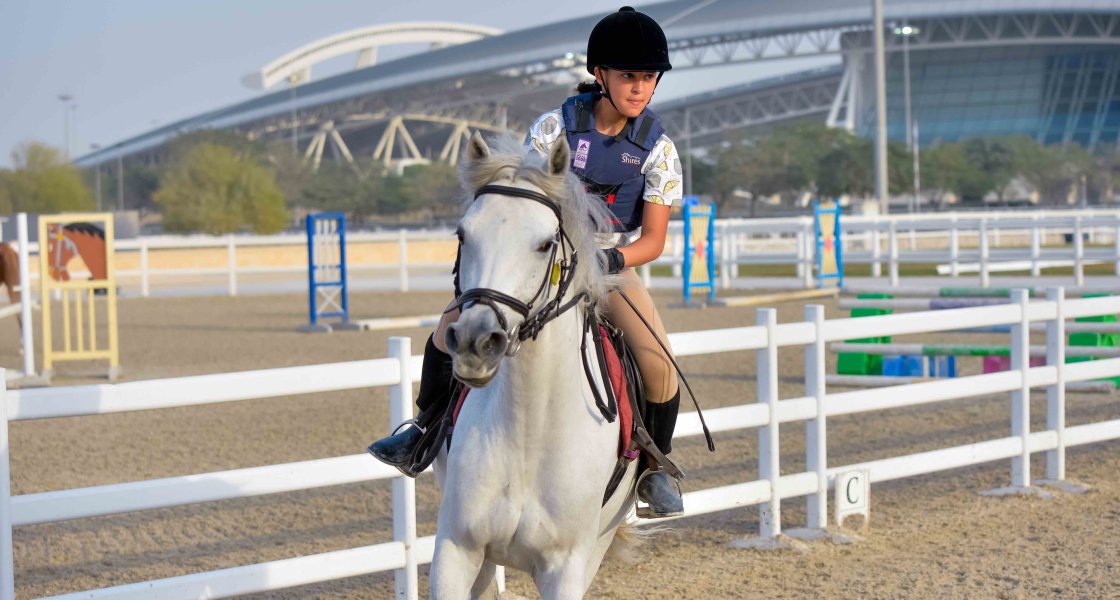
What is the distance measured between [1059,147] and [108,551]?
86.6 meters

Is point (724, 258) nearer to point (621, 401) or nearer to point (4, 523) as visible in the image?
point (621, 401)

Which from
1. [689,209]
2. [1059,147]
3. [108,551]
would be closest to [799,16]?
[1059,147]

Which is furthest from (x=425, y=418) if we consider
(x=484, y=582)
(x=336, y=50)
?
(x=336, y=50)

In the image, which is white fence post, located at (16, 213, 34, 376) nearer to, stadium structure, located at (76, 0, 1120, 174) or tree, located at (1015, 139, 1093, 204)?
stadium structure, located at (76, 0, 1120, 174)

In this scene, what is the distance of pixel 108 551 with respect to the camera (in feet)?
23.2

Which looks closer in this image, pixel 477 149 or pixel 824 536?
→ pixel 477 149

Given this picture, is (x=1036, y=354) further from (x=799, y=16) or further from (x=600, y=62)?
(x=799, y=16)

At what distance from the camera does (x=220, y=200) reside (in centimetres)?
6831

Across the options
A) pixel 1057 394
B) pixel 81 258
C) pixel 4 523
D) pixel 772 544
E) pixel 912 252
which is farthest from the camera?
pixel 912 252

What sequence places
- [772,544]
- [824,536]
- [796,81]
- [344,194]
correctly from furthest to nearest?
[796,81]
[344,194]
[824,536]
[772,544]

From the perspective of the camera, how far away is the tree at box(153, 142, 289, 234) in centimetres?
6744

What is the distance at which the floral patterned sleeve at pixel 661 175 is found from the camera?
4.43 m

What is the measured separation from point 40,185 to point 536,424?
77048mm

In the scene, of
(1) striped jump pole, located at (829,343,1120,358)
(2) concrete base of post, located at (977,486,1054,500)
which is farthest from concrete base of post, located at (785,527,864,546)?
(1) striped jump pole, located at (829,343,1120,358)
